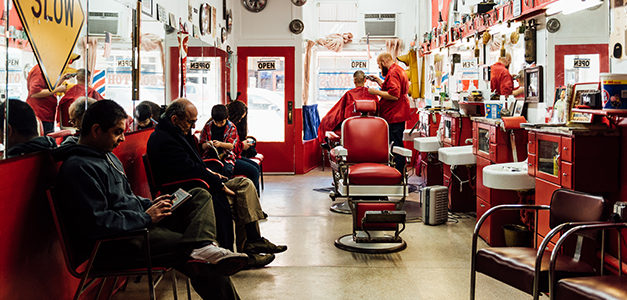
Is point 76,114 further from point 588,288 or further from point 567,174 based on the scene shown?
point 567,174

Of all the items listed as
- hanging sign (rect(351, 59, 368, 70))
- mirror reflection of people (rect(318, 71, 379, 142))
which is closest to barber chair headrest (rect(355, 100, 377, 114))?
mirror reflection of people (rect(318, 71, 379, 142))

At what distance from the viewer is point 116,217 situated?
9.13 feet

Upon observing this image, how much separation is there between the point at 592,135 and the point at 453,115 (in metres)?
3.17

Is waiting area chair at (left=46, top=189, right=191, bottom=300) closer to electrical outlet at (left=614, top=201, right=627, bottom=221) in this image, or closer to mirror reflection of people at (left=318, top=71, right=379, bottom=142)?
electrical outlet at (left=614, top=201, right=627, bottom=221)

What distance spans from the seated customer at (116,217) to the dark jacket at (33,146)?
0.29 ft

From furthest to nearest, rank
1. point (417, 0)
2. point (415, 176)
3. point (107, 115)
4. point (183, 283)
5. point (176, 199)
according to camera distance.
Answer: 1. point (417, 0)
2. point (415, 176)
3. point (183, 283)
4. point (176, 199)
5. point (107, 115)

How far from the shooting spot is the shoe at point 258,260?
4.56 m

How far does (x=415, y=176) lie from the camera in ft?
32.6

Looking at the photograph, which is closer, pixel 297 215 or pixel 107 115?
pixel 107 115

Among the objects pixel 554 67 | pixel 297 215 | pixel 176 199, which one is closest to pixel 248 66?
pixel 297 215

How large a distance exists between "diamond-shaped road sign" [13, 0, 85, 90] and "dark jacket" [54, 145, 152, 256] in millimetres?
443

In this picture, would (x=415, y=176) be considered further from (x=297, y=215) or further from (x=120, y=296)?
(x=120, y=296)

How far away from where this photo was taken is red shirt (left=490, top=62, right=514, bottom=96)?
586 cm

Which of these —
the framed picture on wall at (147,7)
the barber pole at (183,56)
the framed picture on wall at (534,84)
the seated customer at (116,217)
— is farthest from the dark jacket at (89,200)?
the framed picture on wall at (534,84)
